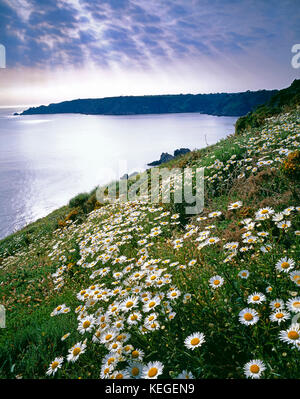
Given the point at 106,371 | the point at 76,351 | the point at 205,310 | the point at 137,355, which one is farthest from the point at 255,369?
the point at 76,351

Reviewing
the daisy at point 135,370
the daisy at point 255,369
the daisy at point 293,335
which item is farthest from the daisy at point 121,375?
the daisy at point 293,335

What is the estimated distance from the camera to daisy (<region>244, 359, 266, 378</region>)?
5.21ft

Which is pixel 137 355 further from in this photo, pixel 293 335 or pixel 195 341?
pixel 293 335

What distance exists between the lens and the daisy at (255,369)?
1.59 meters

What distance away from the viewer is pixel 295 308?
1670mm

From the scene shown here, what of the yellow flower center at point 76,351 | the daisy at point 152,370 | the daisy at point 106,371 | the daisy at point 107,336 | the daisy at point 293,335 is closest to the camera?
the daisy at point 293,335

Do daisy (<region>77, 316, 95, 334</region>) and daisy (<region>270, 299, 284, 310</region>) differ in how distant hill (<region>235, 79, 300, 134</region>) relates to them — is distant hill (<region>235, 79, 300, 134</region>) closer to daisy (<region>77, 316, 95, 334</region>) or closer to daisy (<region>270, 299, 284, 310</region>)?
daisy (<region>270, 299, 284, 310</region>)

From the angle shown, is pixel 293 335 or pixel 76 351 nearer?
pixel 293 335

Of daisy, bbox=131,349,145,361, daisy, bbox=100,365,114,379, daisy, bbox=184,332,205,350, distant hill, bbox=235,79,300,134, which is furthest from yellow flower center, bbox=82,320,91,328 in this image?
distant hill, bbox=235,79,300,134

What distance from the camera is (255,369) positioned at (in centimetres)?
161

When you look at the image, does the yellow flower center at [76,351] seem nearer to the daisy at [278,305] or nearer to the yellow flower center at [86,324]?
the yellow flower center at [86,324]

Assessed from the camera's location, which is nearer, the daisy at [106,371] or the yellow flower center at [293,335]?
the yellow flower center at [293,335]
